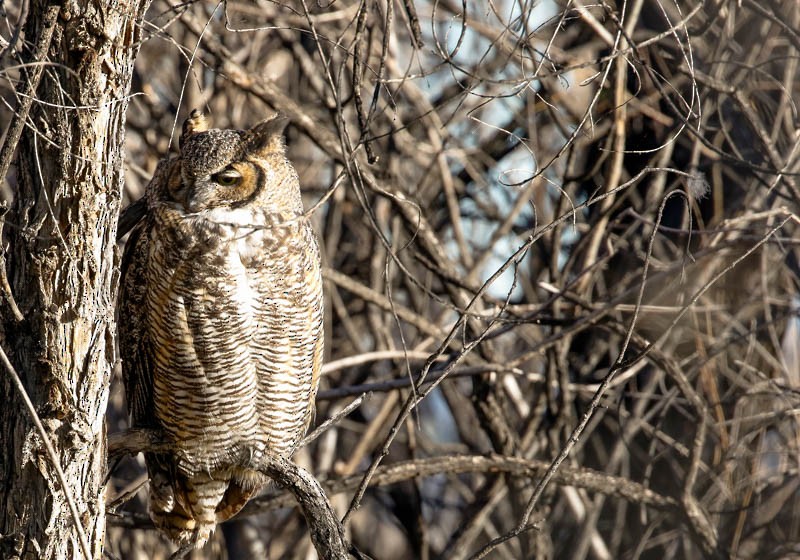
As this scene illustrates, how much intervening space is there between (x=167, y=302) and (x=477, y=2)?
1971mm

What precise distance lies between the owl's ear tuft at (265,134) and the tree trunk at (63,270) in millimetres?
654

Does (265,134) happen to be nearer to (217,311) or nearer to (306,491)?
(217,311)

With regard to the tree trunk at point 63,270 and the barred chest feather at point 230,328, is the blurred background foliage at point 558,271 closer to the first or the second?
the barred chest feather at point 230,328

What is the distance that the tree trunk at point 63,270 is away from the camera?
1680mm

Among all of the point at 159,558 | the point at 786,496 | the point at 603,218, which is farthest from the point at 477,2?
the point at 159,558

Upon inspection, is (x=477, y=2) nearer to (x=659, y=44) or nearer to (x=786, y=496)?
(x=659, y=44)

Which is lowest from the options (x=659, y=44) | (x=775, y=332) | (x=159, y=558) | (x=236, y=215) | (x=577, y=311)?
(x=159, y=558)

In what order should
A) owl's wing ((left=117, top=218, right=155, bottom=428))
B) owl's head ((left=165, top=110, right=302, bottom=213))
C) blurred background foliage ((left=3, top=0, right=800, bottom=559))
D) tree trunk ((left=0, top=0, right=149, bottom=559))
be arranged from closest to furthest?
tree trunk ((left=0, top=0, right=149, bottom=559)), owl's head ((left=165, top=110, right=302, bottom=213)), owl's wing ((left=117, top=218, right=155, bottom=428)), blurred background foliage ((left=3, top=0, right=800, bottom=559))

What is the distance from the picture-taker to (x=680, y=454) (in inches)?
139

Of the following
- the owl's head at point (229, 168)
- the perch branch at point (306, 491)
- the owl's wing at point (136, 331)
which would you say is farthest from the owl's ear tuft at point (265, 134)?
the perch branch at point (306, 491)

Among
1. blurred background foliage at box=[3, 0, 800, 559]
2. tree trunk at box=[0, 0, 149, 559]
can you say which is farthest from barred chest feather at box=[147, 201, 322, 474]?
tree trunk at box=[0, 0, 149, 559]

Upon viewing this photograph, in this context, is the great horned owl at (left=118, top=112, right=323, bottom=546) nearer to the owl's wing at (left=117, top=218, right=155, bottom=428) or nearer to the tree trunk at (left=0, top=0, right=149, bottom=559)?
the owl's wing at (left=117, top=218, right=155, bottom=428)

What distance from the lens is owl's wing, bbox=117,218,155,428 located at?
2.45m

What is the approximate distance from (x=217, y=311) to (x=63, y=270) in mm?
693
